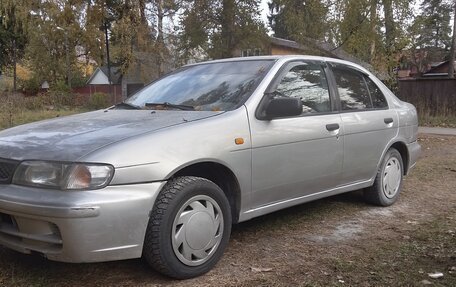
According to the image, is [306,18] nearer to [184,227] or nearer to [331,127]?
[331,127]

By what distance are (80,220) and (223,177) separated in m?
1.22

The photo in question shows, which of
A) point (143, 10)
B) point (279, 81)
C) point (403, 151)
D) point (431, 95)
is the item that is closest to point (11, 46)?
point (143, 10)

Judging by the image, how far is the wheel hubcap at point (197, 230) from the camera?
3.31 metres

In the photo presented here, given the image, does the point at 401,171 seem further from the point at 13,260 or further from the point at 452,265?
the point at 13,260

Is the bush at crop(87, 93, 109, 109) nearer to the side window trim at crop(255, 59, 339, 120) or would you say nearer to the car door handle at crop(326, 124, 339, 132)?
the side window trim at crop(255, 59, 339, 120)

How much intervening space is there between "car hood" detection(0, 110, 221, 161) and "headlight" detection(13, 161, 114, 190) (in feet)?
0.17

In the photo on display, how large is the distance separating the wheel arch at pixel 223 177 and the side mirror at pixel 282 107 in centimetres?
60

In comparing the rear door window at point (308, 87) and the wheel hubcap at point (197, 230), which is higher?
the rear door window at point (308, 87)

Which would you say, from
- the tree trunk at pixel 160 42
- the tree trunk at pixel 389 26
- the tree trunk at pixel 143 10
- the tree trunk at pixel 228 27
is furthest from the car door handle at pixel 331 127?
the tree trunk at pixel 228 27

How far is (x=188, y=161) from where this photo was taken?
11.0 ft

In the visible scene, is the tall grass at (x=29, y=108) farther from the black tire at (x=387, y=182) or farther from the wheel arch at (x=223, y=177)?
the wheel arch at (x=223, y=177)

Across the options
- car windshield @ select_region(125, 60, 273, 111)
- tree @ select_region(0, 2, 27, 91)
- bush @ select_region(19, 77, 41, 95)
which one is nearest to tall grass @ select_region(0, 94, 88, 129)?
car windshield @ select_region(125, 60, 273, 111)

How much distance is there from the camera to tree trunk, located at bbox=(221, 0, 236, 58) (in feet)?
85.1

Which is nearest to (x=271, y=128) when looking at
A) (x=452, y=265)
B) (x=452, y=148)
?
(x=452, y=265)
